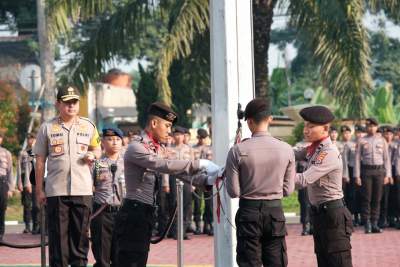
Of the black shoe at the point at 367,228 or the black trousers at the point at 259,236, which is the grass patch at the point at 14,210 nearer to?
the black shoe at the point at 367,228

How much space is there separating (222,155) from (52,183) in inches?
76.6

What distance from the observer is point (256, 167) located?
30.5 feet

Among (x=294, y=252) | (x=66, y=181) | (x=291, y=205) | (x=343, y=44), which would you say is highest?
(x=343, y=44)

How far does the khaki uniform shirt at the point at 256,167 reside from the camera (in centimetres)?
930

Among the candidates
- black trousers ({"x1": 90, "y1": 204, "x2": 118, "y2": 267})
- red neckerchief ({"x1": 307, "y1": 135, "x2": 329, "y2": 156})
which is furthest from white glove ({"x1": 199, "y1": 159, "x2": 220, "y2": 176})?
black trousers ({"x1": 90, "y1": 204, "x2": 118, "y2": 267})

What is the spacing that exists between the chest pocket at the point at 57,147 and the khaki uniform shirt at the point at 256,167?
2411 millimetres

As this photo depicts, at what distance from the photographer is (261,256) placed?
943 cm

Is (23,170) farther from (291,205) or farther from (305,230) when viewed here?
(291,205)

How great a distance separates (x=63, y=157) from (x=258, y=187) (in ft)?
8.56

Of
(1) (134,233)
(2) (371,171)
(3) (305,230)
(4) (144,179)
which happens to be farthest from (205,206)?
(1) (134,233)

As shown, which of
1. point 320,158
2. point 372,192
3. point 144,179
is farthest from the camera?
point 372,192

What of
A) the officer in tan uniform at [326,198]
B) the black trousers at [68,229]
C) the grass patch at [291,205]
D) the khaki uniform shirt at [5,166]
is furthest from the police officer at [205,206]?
the officer in tan uniform at [326,198]

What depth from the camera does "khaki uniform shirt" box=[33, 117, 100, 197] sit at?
11.2 metres

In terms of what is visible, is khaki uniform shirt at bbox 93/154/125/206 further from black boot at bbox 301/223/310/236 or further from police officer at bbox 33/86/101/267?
black boot at bbox 301/223/310/236
